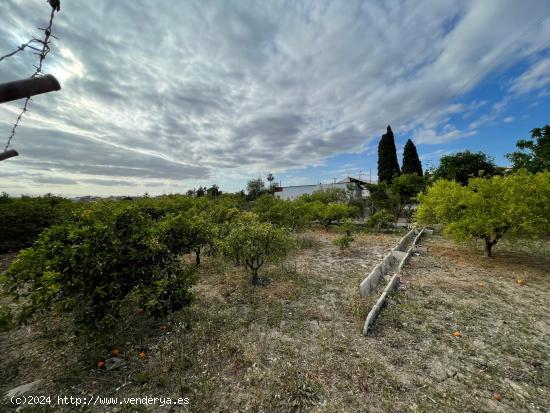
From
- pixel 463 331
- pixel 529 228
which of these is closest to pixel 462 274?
pixel 529 228

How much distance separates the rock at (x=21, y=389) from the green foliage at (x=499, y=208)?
11.4 metres

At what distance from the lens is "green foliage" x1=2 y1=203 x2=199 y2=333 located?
10.8 ft

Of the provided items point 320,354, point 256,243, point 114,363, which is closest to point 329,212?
point 256,243

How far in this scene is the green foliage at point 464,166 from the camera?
21328 mm

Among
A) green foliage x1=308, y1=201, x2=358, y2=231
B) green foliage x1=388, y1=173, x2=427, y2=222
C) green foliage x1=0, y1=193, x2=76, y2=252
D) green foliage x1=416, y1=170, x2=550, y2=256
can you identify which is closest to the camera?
green foliage x1=416, y1=170, x2=550, y2=256

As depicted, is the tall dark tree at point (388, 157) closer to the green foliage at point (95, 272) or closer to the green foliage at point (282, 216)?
the green foliage at point (282, 216)

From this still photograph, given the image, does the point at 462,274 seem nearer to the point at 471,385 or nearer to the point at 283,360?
the point at 471,385

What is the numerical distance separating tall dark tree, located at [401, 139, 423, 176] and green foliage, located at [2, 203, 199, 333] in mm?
37395

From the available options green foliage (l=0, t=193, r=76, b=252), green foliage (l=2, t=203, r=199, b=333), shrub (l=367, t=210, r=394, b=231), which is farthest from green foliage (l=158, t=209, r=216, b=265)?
shrub (l=367, t=210, r=394, b=231)

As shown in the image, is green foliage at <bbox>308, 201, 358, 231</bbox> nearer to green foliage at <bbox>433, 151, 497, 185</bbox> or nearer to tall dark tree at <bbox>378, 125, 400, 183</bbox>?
green foliage at <bbox>433, 151, 497, 185</bbox>

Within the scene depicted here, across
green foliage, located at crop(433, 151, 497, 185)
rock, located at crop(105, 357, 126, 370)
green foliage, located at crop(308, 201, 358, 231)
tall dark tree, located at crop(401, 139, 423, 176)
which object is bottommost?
rock, located at crop(105, 357, 126, 370)

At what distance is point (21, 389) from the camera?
3.15m

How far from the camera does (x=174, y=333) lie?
4.48m

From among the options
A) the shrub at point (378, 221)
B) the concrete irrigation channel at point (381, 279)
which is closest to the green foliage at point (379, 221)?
the shrub at point (378, 221)
